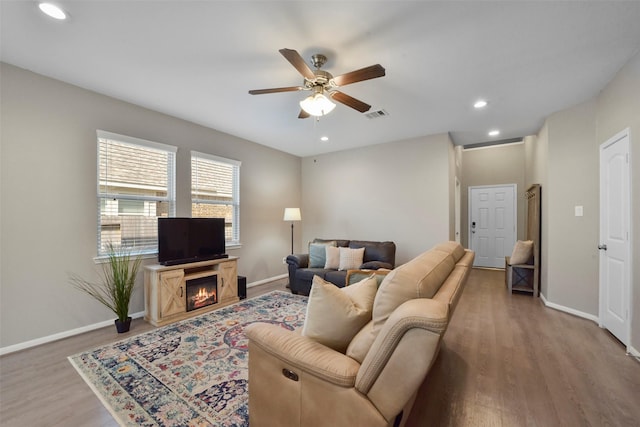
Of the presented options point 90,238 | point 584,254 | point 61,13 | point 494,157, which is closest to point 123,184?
point 90,238

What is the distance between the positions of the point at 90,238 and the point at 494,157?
7.98 meters

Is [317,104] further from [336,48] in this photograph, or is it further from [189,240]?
[189,240]

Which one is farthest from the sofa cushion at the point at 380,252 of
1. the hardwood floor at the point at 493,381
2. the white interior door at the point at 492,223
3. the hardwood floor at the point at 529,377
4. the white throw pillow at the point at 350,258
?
the white interior door at the point at 492,223

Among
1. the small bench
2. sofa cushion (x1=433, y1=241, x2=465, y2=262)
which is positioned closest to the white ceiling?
sofa cushion (x1=433, y1=241, x2=465, y2=262)

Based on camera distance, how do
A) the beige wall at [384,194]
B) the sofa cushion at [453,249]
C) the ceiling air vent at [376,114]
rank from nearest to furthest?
the sofa cushion at [453,249] → the ceiling air vent at [376,114] → the beige wall at [384,194]

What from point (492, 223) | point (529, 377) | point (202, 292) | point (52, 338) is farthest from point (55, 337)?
point (492, 223)

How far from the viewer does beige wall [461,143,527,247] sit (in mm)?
6234

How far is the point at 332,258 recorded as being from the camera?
4461 millimetres

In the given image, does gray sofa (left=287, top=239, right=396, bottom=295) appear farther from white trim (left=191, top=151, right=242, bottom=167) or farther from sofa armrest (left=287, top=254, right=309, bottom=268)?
white trim (left=191, top=151, right=242, bottom=167)

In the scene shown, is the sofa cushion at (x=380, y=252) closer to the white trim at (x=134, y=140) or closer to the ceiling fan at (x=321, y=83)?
the ceiling fan at (x=321, y=83)

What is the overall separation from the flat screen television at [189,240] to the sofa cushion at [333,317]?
2.74 metres

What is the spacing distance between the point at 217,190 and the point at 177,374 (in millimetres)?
2974

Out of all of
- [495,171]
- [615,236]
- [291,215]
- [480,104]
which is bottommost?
[615,236]

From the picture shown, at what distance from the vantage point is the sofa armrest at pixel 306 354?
3.75 ft
